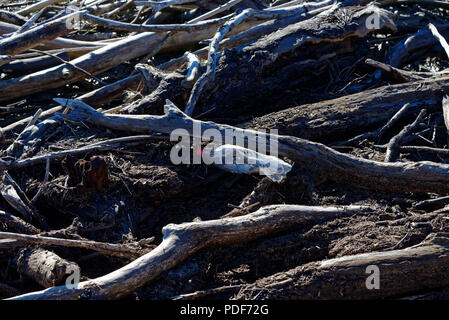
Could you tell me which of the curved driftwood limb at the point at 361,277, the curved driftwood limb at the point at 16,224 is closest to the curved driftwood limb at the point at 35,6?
the curved driftwood limb at the point at 16,224

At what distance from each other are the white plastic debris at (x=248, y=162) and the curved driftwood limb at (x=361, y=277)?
2.61 feet

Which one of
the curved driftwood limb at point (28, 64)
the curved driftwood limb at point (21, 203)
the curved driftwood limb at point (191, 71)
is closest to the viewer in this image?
the curved driftwood limb at point (21, 203)

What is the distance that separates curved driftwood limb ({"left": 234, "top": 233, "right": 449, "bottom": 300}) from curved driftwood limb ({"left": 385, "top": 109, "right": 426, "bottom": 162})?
1.08m

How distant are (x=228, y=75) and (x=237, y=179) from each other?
1050mm

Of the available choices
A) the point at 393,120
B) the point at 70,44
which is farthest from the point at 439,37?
the point at 70,44

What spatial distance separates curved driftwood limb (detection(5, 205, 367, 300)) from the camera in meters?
3.06

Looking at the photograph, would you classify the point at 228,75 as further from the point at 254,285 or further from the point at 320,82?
the point at 254,285

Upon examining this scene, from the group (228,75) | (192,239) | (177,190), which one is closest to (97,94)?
→ (228,75)

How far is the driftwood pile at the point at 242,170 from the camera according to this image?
3219mm

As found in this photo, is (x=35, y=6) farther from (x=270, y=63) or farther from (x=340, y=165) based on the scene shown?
(x=340, y=165)

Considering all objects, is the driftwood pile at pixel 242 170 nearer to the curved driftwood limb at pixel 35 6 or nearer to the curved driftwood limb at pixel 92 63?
the curved driftwood limb at pixel 92 63

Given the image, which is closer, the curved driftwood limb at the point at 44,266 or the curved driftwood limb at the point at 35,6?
the curved driftwood limb at the point at 44,266

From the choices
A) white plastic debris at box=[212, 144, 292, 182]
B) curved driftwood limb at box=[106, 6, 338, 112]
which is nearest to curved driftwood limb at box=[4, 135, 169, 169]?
white plastic debris at box=[212, 144, 292, 182]
